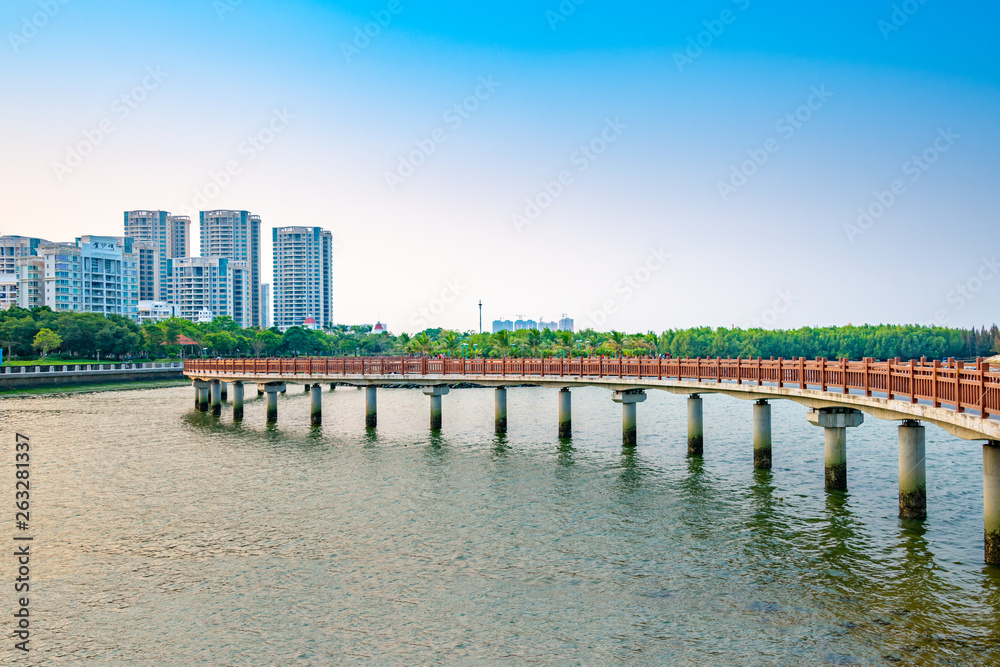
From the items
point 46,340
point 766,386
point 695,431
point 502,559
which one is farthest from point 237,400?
point 46,340

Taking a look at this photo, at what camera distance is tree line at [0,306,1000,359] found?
107 metres

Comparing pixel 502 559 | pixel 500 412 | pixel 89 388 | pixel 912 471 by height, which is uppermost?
pixel 912 471

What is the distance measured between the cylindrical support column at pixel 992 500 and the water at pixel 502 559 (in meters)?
0.72

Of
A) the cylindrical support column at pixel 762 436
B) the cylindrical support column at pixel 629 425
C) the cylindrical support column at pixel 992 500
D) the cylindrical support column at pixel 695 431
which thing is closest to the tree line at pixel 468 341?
the cylindrical support column at pixel 629 425

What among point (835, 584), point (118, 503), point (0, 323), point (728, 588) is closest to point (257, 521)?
point (118, 503)

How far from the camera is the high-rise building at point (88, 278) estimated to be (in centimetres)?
17150

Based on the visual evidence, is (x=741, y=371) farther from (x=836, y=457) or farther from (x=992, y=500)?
(x=992, y=500)

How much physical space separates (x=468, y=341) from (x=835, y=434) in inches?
5219

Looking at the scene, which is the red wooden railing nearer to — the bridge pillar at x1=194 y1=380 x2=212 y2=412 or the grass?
the bridge pillar at x1=194 y1=380 x2=212 y2=412

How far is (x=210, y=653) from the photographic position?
47.0ft

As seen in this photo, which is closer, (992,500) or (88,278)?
(992,500)

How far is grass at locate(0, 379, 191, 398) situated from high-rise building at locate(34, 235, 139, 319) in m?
82.6

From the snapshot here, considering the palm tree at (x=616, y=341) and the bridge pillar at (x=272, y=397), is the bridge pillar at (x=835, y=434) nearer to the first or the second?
the bridge pillar at (x=272, y=397)

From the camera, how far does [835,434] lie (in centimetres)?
2727
